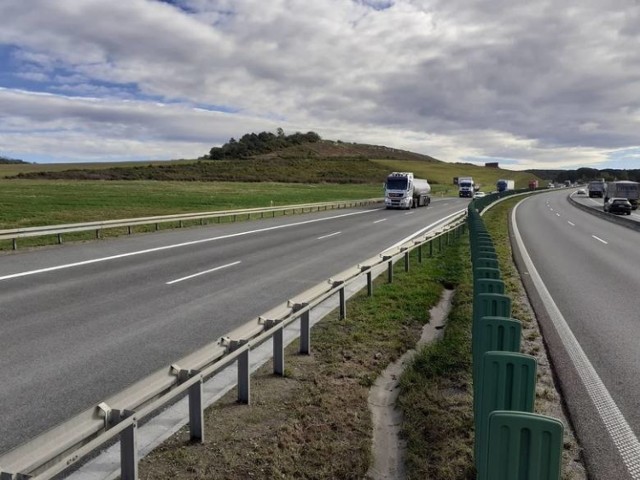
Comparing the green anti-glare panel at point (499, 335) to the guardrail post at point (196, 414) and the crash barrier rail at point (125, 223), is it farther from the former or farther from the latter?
the crash barrier rail at point (125, 223)

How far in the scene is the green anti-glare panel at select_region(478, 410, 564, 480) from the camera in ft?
7.79

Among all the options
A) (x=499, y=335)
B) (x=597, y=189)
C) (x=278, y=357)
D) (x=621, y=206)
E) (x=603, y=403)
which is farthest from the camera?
(x=597, y=189)

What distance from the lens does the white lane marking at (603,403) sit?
14.7 feet

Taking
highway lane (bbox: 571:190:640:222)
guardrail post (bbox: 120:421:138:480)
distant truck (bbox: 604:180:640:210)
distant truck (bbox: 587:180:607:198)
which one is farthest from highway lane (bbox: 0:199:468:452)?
distant truck (bbox: 587:180:607:198)

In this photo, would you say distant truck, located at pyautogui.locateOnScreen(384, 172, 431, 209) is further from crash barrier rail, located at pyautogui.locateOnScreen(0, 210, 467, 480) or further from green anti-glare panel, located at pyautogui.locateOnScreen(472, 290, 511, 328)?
green anti-glare panel, located at pyautogui.locateOnScreen(472, 290, 511, 328)

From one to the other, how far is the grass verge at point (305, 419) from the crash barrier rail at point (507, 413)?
4.39 feet

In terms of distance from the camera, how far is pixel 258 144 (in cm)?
15525

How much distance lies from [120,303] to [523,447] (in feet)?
27.5

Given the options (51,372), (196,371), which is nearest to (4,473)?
(196,371)

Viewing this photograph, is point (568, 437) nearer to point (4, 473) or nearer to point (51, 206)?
point (4, 473)

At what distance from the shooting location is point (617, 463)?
4.36m

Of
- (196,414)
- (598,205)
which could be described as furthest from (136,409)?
(598,205)

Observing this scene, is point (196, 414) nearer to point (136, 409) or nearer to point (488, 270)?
point (136, 409)

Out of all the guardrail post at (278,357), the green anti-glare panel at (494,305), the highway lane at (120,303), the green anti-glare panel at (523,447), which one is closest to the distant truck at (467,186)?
the highway lane at (120,303)
